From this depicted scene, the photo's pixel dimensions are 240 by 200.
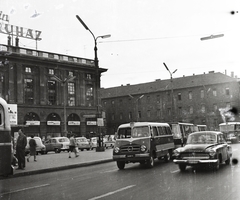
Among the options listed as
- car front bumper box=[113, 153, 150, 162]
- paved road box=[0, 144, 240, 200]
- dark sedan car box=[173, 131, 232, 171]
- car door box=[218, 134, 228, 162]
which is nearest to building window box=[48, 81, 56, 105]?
car front bumper box=[113, 153, 150, 162]

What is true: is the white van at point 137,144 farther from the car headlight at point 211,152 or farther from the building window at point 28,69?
the building window at point 28,69

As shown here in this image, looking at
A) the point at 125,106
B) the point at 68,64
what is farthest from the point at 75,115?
the point at 125,106

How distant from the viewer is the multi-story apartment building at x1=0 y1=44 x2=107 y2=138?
53.2 meters

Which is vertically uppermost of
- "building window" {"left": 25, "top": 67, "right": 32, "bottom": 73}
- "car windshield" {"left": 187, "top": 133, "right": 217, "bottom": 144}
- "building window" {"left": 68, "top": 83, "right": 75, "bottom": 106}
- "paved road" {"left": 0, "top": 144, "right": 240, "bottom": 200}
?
"building window" {"left": 25, "top": 67, "right": 32, "bottom": 73}

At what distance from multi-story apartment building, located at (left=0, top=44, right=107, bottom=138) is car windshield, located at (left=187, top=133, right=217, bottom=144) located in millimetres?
36828

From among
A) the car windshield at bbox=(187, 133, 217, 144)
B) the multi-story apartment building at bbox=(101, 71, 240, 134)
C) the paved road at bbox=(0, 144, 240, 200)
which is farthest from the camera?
the multi-story apartment building at bbox=(101, 71, 240, 134)

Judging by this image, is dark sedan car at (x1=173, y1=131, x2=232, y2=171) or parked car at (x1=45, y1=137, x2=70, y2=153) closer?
dark sedan car at (x1=173, y1=131, x2=232, y2=171)

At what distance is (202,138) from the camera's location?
1449 centimetres

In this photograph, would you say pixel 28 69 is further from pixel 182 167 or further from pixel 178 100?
pixel 182 167

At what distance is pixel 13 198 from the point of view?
8977mm

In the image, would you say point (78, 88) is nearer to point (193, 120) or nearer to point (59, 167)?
point (193, 120)

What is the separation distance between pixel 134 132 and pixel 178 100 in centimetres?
7023

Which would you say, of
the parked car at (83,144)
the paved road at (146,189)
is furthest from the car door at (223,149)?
the parked car at (83,144)

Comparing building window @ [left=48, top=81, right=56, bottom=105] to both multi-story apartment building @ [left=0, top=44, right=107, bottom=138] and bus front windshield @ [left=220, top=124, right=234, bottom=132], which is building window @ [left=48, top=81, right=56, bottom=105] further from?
bus front windshield @ [left=220, top=124, right=234, bottom=132]
